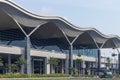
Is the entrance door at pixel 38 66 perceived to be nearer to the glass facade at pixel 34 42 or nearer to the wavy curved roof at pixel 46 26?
the glass facade at pixel 34 42

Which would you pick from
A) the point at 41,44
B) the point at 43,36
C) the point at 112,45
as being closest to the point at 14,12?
the point at 43,36

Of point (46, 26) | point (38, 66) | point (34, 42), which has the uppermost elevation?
point (46, 26)

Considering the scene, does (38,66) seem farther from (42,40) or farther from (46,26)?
(42,40)

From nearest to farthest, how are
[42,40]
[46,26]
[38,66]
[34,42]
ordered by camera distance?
[46,26] < [38,66] < [34,42] < [42,40]

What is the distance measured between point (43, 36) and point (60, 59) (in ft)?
25.0

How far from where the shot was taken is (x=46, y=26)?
7956cm

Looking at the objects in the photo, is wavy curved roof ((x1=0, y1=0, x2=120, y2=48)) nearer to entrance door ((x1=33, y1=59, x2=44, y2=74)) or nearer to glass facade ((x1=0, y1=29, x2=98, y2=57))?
glass facade ((x1=0, y1=29, x2=98, y2=57))

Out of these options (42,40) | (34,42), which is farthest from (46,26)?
(42,40)

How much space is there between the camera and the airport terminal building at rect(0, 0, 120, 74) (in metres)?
66.2

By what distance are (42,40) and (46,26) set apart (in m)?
15.2

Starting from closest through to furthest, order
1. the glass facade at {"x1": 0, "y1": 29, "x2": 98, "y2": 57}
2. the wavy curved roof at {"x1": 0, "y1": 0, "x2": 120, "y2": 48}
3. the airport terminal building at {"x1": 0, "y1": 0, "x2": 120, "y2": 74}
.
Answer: the wavy curved roof at {"x1": 0, "y1": 0, "x2": 120, "y2": 48}, the airport terminal building at {"x1": 0, "y1": 0, "x2": 120, "y2": 74}, the glass facade at {"x1": 0, "y1": 29, "x2": 98, "y2": 57}

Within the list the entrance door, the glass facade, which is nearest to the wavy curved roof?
the glass facade

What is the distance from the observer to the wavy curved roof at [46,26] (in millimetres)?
62750

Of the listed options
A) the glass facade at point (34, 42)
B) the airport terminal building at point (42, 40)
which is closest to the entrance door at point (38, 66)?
the airport terminal building at point (42, 40)
